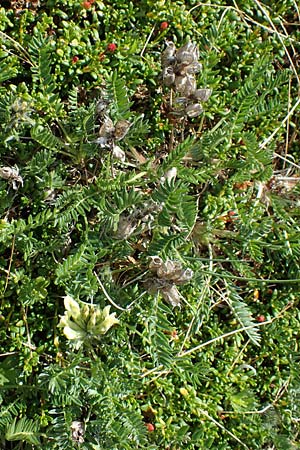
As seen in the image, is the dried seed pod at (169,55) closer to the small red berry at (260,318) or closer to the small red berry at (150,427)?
the small red berry at (260,318)

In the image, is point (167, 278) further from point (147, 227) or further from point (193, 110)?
point (193, 110)

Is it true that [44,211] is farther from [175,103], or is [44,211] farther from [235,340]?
[235,340]

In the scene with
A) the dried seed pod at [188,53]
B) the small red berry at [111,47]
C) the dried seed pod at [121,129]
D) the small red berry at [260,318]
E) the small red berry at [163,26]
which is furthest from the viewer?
the small red berry at [260,318]

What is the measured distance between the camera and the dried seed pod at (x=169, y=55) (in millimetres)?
2773

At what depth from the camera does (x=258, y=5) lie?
127 inches

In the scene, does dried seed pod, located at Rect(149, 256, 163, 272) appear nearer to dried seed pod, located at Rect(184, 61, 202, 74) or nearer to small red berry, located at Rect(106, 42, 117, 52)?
dried seed pod, located at Rect(184, 61, 202, 74)

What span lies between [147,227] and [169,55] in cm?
67

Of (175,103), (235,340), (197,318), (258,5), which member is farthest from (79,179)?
(258,5)

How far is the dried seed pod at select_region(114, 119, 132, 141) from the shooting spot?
2570 mm

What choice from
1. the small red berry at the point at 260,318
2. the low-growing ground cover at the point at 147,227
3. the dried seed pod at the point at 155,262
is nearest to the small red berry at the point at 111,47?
the low-growing ground cover at the point at 147,227

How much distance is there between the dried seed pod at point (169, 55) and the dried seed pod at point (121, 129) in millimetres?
346

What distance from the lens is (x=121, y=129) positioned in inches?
102

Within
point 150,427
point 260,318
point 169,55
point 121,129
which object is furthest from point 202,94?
point 150,427

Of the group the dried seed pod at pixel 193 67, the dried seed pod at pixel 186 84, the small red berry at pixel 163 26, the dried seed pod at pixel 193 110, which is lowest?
the dried seed pod at pixel 193 110
